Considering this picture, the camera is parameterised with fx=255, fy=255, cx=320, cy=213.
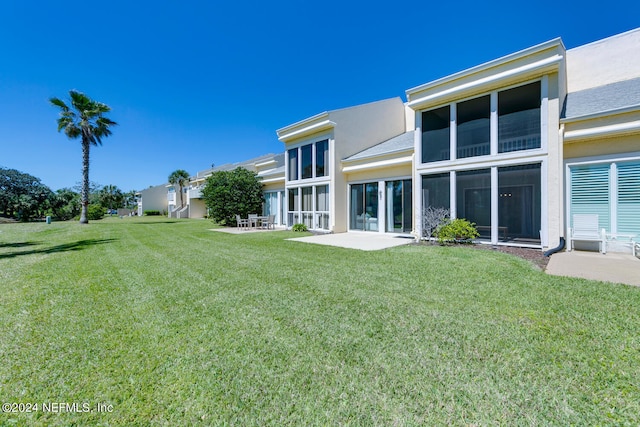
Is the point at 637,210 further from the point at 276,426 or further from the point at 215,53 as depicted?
the point at 215,53

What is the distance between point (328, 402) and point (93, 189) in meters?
76.5

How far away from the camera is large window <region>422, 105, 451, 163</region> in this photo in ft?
35.4

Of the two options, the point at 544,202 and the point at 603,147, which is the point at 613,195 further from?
the point at 544,202

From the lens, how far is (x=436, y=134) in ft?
36.4

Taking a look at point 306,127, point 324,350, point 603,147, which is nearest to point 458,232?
point 603,147

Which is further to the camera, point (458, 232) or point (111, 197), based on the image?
point (111, 197)

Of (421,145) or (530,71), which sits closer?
(530,71)

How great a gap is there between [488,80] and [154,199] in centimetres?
6309

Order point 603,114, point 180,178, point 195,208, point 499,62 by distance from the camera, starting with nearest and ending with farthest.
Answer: point 603,114 < point 499,62 < point 195,208 < point 180,178

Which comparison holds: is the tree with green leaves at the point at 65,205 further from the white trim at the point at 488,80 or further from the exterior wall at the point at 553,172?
the exterior wall at the point at 553,172

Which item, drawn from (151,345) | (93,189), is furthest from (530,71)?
(93,189)

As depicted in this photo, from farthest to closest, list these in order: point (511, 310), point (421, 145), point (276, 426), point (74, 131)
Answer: point (74, 131)
point (421, 145)
point (511, 310)
point (276, 426)

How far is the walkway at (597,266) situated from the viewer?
215 inches

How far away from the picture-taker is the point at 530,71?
8.54 metres
